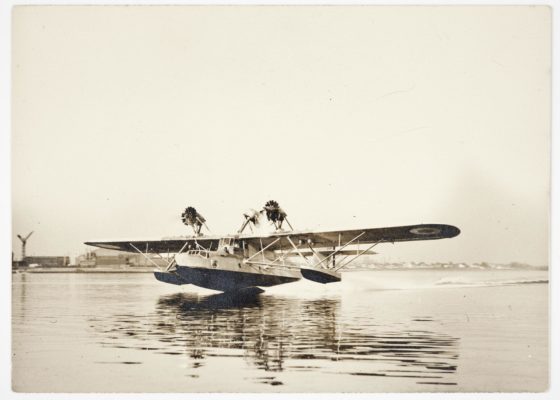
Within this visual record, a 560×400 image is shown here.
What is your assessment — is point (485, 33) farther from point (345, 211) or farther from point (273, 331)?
point (273, 331)

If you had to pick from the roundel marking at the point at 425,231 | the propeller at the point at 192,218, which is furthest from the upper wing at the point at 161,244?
the roundel marking at the point at 425,231

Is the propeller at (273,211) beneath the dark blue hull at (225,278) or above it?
above

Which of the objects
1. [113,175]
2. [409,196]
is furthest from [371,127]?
[113,175]

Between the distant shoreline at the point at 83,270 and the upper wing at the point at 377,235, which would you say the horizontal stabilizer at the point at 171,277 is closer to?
the distant shoreline at the point at 83,270

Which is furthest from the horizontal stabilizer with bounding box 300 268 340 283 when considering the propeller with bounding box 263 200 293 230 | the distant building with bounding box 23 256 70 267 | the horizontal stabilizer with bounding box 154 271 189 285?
the distant building with bounding box 23 256 70 267

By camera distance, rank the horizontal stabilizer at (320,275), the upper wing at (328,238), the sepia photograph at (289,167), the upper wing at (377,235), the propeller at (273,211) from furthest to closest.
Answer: the horizontal stabilizer at (320,275) → the propeller at (273,211) → the upper wing at (328,238) → the upper wing at (377,235) → the sepia photograph at (289,167)
